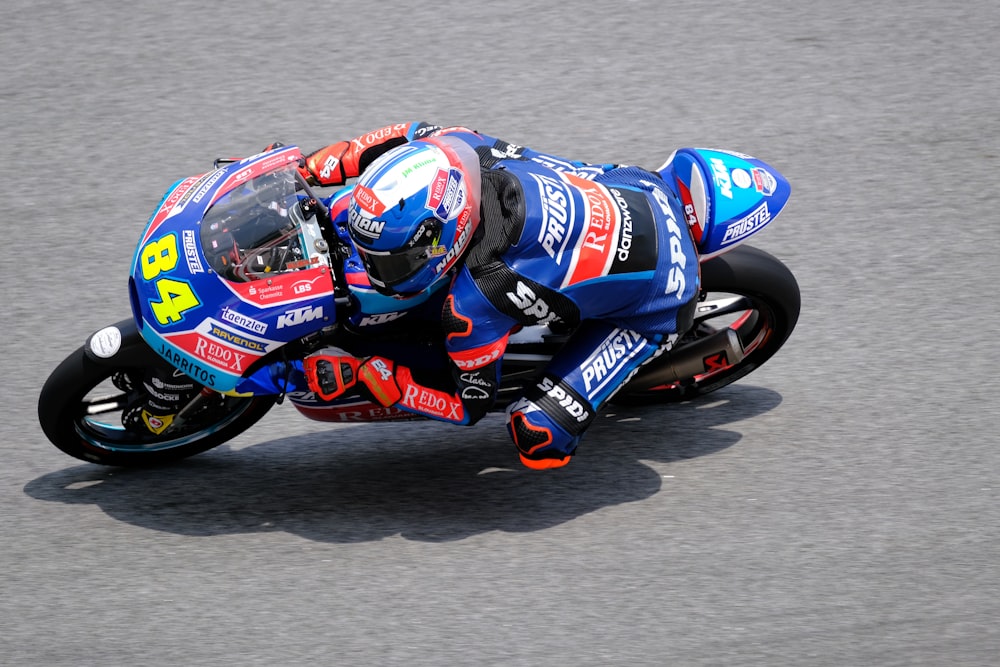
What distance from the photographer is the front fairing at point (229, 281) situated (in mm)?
4660

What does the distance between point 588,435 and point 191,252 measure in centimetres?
201

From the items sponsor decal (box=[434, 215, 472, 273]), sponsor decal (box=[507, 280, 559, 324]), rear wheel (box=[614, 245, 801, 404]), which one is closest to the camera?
sponsor decal (box=[434, 215, 472, 273])

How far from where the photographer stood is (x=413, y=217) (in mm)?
4480

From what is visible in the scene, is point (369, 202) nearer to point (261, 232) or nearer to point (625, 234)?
point (261, 232)

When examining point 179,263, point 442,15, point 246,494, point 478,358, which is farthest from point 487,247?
point 442,15

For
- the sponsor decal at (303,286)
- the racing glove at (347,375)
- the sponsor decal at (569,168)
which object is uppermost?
the sponsor decal at (569,168)

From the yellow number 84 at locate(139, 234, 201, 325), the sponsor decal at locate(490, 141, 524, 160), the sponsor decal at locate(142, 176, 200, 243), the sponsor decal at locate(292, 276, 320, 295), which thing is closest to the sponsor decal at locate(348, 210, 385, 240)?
the sponsor decal at locate(292, 276, 320, 295)

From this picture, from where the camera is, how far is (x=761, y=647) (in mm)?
4516

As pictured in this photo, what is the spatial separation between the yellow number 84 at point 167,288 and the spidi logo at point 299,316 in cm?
30

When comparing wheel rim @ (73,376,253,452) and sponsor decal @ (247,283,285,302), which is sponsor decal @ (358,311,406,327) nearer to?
sponsor decal @ (247,283,285,302)

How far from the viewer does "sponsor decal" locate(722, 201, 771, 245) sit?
5.27 meters

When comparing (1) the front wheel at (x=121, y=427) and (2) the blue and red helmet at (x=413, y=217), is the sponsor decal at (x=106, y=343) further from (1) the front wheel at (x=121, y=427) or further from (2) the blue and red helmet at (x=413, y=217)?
(2) the blue and red helmet at (x=413, y=217)

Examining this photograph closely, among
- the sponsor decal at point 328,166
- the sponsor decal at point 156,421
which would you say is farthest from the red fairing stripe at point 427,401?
the sponsor decal at point 156,421

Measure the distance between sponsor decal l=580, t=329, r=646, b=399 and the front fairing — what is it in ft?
3.38
